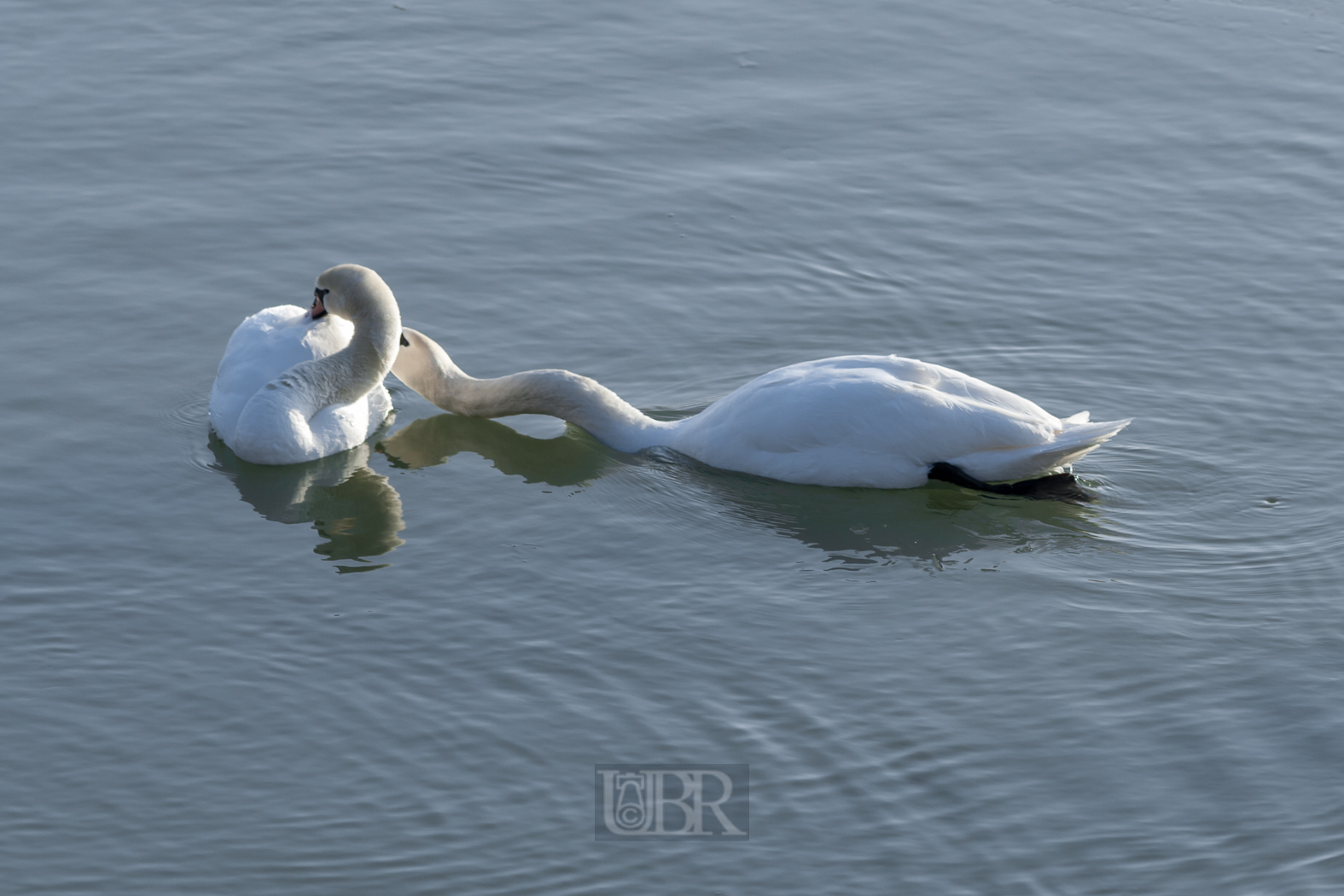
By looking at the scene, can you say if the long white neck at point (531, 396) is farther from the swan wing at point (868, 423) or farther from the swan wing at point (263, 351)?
the swan wing at point (868, 423)

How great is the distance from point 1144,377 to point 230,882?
21.3ft

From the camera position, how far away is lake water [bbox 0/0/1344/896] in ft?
21.8

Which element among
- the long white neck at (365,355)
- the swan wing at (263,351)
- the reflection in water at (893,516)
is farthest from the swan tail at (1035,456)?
the swan wing at (263,351)

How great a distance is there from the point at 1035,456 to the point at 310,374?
156 inches

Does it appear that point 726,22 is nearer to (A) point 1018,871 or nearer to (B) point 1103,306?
(B) point 1103,306

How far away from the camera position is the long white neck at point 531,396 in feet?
32.1

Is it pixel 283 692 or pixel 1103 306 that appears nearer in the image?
pixel 283 692

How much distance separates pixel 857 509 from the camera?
9.20 meters

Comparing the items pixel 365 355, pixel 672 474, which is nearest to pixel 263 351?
pixel 365 355

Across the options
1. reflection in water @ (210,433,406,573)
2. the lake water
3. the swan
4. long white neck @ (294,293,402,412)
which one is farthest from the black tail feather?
long white neck @ (294,293,402,412)

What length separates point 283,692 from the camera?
7363 millimetres

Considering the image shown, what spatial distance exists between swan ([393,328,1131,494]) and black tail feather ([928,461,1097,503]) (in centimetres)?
1

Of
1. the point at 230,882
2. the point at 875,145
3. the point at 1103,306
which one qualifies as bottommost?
the point at 230,882

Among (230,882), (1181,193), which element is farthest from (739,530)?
(1181,193)
